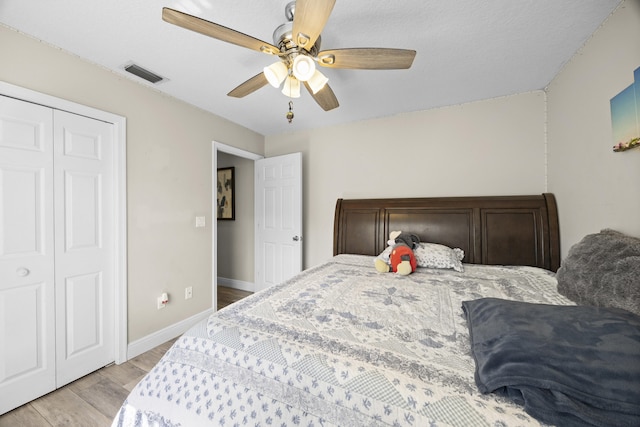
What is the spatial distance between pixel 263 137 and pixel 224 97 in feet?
4.13

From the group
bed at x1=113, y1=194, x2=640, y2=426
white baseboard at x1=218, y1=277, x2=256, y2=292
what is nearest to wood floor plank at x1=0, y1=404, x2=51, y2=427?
bed at x1=113, y1=194, x2=640, y2=426

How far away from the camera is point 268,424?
0.74 metres

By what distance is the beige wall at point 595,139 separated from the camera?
1.32m

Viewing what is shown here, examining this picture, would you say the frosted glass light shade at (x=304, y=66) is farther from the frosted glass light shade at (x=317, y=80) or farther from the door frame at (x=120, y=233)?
A: the door frame at (x=120, y=233)

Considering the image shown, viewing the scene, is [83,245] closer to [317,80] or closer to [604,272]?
[317,80]

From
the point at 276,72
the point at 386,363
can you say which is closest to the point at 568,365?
the point at 386,363

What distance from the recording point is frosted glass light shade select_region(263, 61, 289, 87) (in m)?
1.32

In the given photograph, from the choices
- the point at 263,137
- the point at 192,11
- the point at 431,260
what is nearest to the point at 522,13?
the point at 431,260

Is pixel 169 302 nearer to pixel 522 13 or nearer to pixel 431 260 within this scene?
pixel 431 260

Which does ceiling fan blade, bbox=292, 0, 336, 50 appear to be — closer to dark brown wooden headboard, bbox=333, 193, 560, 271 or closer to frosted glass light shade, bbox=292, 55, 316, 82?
frosted glass light shade, bbox=292, 55, 316, 82

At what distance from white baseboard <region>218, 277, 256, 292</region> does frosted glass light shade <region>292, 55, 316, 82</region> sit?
3220 millimetres

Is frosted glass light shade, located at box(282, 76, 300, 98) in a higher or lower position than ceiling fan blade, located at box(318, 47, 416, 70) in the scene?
lower

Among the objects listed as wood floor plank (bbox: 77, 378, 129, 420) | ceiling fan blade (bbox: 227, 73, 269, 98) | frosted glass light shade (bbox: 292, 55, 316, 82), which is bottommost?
wood floor plank (bbox: 77, 378, 129, 420)

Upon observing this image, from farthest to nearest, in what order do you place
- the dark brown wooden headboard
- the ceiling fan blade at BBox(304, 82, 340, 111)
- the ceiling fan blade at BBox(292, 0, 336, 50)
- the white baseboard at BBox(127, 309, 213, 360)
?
1. the dark brown wooden headboard
2. the white baseboard at BBox(127, 309, 213, 360)
3. the ceiling fan blade at BBox(304, 82, 340, 111)
4. the ceiling fan blade at BBox(292, 0, 336, 50)
